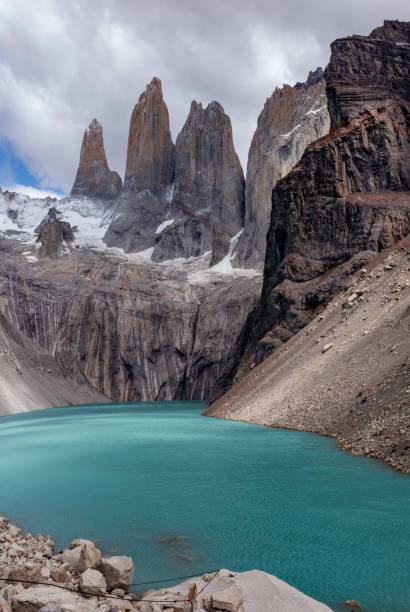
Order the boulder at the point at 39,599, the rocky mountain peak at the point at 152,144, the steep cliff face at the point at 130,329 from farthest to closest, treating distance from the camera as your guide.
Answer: the rocky mountain peak at the point at 152,144 → the steep cliff face at the point at 130,329 → the boulder at the point at 39,599

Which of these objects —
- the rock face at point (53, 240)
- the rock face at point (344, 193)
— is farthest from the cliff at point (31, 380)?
the rock face at point (53, 240)

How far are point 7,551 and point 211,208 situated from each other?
117 metres

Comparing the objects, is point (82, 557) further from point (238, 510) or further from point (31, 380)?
point (31, 380)

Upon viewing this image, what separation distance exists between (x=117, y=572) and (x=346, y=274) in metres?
28.7

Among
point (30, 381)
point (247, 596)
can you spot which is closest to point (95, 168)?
point (30, 381)

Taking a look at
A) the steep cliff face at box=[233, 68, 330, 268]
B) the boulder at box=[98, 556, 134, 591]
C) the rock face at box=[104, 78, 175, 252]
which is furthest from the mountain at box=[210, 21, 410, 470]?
the rock face at box=[104, 78, 175, 252]

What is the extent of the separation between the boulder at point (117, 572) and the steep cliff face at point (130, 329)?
6779 centimetres

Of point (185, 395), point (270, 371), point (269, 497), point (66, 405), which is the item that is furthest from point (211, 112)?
point (269, 497)

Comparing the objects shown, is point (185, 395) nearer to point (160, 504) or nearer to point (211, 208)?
point (211, 208)

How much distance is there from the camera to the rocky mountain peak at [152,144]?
13212 centimetres

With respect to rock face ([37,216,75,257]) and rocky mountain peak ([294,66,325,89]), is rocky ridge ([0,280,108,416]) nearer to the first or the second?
rock face ([37,216,75,257])

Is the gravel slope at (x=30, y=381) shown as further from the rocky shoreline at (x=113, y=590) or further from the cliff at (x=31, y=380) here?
the rocky shoreline at (x=113, y=590)

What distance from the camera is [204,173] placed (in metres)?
125

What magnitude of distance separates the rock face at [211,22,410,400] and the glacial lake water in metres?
19.1
